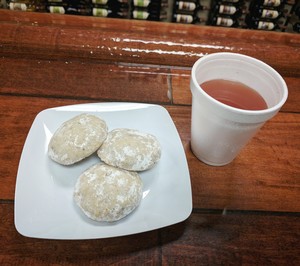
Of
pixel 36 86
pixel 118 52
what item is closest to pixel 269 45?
pixel 118 52

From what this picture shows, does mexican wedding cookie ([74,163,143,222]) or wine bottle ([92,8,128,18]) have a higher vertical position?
mexican wedding cookie ([74,163,143,222])

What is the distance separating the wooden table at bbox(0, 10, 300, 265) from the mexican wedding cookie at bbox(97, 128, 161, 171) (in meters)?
0.12

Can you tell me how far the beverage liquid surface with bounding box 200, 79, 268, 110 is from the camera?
583 millimetres

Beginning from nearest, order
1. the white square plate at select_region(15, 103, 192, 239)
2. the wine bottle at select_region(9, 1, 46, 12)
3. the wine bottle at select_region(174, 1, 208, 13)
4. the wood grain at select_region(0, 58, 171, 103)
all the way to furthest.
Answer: the white square plate at select_region(15, 103, 192, 239), the wood grain at select_region(0, 58, 171, 103), the wine bottle at select_region(9, 1, 46, 12), the wine bottle at select_region(174, 1, 208, 13)

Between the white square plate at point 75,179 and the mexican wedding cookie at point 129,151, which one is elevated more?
the mexican wedding cookie at point 129,151

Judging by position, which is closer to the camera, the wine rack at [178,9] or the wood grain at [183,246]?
the wood grain at [183,246]

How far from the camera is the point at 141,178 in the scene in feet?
1.90

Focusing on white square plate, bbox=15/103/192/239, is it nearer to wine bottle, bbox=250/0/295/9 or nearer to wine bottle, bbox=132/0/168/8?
wine bottle, bbox=132/0/168/8

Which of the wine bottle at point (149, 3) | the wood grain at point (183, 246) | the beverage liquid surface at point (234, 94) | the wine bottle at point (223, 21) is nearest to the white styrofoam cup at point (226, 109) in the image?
the beverage liquid surface at point (234, 94)

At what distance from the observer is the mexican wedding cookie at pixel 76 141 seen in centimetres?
55

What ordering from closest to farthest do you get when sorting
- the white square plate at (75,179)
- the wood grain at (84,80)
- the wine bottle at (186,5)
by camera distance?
the white square plate at (75,179) → the wood grain at (84,80) → the wine bottle at (186,5)

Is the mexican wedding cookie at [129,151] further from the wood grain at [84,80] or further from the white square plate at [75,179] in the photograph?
the wood grain at [84,80]

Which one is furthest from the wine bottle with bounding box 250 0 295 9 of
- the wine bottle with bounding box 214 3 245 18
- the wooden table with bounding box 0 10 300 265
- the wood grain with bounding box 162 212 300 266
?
the wood grain with bounding box 162 212 300 266

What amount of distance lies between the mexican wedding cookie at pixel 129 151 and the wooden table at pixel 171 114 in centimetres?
12
